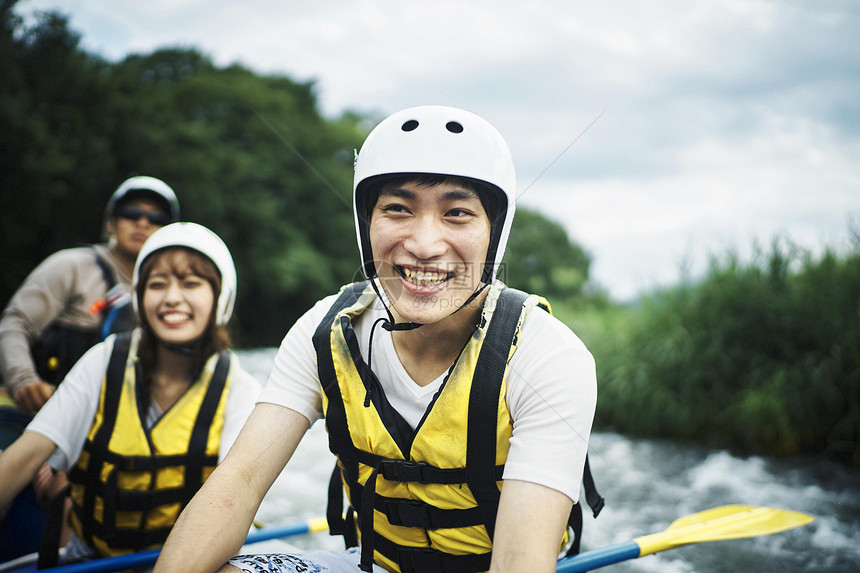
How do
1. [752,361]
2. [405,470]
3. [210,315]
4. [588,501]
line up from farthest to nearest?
1. [752,361]
2. [210,315]
3. [588,501]
4. [405,470]

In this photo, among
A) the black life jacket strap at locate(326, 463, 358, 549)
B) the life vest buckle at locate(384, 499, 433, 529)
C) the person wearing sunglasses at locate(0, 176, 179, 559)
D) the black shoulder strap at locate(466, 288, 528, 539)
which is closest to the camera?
the black shoulder strap at locate(466, 288, 528, 539)

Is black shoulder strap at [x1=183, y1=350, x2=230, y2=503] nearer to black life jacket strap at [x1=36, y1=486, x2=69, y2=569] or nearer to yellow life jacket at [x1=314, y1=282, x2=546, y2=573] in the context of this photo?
black life jacket strap at [x1=36, y1=486, x2=69, y2=569]

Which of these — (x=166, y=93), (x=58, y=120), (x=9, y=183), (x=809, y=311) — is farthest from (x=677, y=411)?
(x=166, y=93)

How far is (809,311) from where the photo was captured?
664 cm

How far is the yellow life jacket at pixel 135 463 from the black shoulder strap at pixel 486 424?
1.30 meters

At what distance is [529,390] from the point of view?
1.60 metres

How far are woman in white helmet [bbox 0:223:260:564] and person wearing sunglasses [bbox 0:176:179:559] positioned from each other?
1170 mm

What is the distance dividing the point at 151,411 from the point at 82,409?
254mm

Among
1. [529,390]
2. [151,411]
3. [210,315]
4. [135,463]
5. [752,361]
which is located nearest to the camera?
[529,390]

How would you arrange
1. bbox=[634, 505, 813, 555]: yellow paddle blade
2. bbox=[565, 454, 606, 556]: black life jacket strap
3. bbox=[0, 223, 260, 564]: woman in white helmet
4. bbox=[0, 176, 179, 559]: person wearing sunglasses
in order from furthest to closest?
bbox=[0, 176, 179, 559]: person wearing sunglasses
bbox=[634, 505, 813, 555]: yellow paddle blade
bbox=[0, 223, 260, 564]: woman in white helmet
bbox=[565, 454, 606, 556]: black life jacket strap

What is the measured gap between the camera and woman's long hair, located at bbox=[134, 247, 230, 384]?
257cm

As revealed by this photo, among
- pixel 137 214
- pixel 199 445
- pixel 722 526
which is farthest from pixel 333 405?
pixel 137 214

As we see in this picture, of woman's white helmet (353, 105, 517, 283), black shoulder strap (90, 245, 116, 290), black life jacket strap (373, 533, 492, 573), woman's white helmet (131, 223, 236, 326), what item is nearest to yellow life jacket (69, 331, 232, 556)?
woman's white helmet (131, 223, 236, 326)

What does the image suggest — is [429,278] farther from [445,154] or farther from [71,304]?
[71,304]
